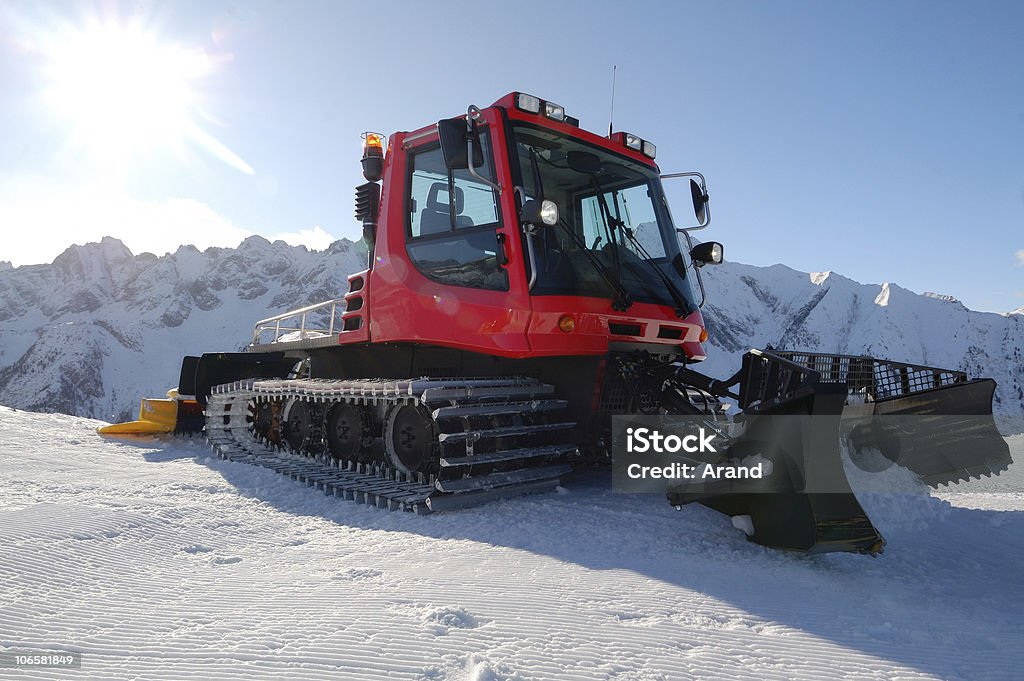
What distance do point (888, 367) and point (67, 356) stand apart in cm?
18442

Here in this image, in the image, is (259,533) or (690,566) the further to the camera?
(259,533)

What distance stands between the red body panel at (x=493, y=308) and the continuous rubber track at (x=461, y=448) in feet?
1.61

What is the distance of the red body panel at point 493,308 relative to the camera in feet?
16.5

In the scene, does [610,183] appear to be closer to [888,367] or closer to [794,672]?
[888,367]

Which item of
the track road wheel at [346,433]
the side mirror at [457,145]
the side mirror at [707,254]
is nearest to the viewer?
the side mirror at [457,145]

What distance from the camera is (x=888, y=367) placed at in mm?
6051

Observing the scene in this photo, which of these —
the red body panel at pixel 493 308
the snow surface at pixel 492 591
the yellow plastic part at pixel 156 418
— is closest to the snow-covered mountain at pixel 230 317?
the yellow plastic part at pixel 156 418

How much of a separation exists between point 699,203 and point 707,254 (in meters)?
0.51

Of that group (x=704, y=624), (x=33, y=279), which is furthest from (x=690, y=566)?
(x=33, y=279)

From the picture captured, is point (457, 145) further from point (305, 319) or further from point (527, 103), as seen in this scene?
point (305, 319)

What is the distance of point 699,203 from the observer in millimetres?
6523

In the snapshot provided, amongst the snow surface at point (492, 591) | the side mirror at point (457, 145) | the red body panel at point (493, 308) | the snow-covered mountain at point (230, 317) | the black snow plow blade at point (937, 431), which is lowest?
the snow surface at point (492, 591)

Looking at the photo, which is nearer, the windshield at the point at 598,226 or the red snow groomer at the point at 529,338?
the red snow groomer at the point at 529,338

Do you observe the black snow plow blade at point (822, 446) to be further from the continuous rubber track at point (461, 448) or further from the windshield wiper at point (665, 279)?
the continuous rubber track at point (461, 448)
